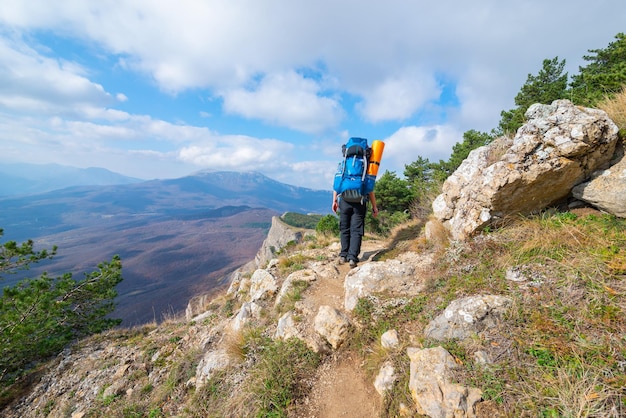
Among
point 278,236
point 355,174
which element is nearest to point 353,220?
point 355,174

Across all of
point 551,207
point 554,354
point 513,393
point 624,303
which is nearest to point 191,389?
point 513,393

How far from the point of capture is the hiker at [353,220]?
18.9ft

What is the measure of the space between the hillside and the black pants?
0.80 metres

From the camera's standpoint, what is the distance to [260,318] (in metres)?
5.60

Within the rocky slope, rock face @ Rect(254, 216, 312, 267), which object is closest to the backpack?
the rocky slope

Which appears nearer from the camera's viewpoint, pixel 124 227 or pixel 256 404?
pixel 256 404

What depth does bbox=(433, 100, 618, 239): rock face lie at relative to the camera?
4.45 metres

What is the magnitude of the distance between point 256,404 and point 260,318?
2242 millimetres

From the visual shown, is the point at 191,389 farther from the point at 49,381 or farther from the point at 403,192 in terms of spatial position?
the point at 403,192

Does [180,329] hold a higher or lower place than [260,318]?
lower

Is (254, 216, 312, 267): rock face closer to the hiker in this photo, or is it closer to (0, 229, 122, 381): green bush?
(0, 229, 122, 381): green bush

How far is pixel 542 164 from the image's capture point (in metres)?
4.57

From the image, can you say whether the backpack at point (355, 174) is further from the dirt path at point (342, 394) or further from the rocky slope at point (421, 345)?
the dirt path at point (342, 394)

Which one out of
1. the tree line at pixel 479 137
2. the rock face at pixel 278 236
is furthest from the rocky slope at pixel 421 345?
the rock face at pixel 278 236
